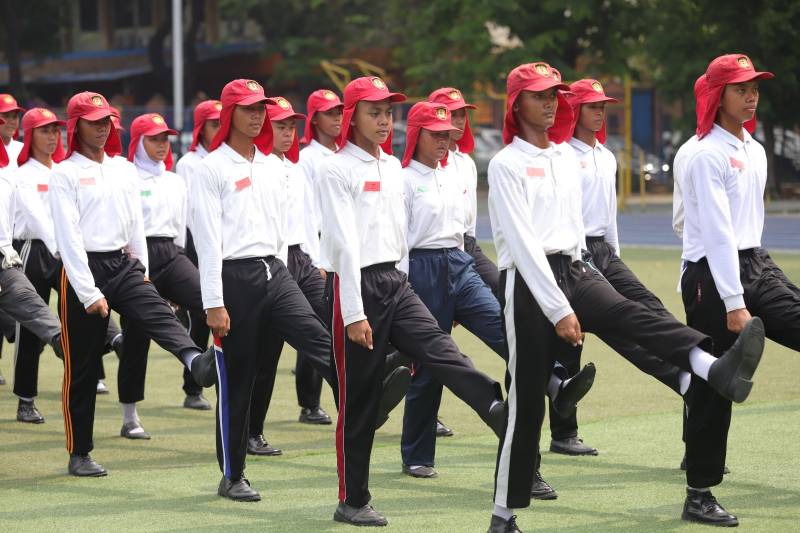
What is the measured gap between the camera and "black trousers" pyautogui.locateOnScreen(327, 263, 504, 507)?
22.7 ft

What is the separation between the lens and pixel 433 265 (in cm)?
851

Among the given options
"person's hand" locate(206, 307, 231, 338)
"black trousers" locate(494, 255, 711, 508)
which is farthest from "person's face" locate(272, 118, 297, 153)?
"black trousers" locate(494, 255, 711, 508)

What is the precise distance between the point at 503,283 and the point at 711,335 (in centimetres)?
104

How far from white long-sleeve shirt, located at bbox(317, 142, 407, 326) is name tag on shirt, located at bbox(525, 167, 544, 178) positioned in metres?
0.81

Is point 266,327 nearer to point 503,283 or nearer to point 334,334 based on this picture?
point 334,334

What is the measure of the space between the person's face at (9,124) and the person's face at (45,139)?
0.66m

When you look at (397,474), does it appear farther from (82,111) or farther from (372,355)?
(82,111)

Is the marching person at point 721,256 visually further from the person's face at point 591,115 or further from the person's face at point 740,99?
the person's face at point 591,115

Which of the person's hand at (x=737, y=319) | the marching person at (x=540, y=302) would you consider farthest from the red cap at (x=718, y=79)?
the person's hand at (x=737, y=319)

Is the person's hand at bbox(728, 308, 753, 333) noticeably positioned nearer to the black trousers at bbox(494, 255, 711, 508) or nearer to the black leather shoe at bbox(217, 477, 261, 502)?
the black trousers at bbox(494, 255, 711, 508)

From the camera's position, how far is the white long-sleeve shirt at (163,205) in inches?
400

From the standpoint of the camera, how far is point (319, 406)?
10.2 metres

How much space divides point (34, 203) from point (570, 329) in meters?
5.44

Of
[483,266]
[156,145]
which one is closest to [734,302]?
[483,266]
